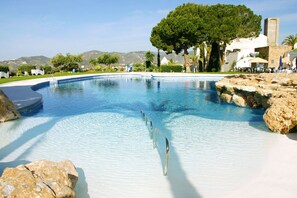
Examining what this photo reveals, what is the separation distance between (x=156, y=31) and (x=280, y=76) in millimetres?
26975

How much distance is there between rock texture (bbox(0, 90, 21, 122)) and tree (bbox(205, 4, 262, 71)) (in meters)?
28.0

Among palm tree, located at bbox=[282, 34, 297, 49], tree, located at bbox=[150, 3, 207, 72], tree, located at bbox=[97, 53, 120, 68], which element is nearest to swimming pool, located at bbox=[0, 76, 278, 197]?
tree, located at bbox=[150, 3, 207, 72]

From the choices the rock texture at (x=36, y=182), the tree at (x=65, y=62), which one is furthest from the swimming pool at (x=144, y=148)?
the tree at (x=65, y=62)

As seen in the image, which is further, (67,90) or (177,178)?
(67,90)

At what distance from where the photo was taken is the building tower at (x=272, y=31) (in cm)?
4591

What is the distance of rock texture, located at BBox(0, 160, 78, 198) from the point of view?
2.51 m

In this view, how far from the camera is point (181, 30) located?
3216cm

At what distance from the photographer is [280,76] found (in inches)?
408

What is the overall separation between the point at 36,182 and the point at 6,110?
6550 mm

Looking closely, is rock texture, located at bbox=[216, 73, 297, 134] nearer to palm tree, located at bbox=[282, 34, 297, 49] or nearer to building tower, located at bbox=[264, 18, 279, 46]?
building tower, located at bbox=[264, 18, 279, 46]

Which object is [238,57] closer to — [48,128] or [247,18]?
[247,18]

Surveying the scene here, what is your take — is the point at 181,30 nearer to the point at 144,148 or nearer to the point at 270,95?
the point at 270,95

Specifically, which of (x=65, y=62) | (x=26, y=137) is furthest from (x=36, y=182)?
(x=65, y=62)

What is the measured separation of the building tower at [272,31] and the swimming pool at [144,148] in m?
42.0
